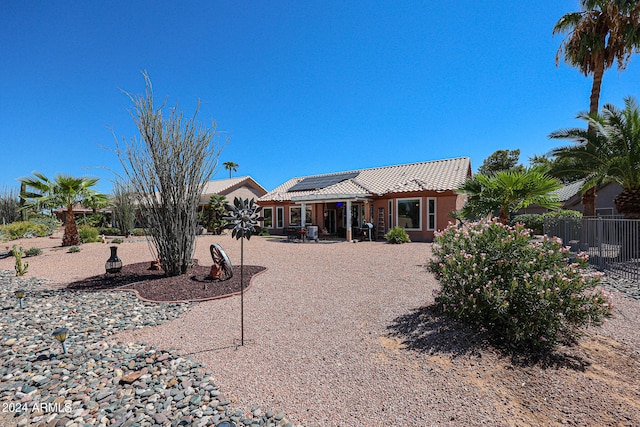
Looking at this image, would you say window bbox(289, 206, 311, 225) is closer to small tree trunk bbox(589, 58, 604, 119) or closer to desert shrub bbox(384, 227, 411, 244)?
desert shrub bbox(384, 227, 411, 244)

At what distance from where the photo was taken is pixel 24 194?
1535 cm

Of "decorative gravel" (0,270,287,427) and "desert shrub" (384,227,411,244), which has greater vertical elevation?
"desert shrub" (384,227,411,244)

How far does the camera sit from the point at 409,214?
17828 millimetres

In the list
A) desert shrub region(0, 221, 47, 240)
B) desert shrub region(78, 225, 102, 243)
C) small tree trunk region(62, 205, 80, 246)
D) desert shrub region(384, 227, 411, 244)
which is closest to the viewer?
small tree trunk region(62, 205, 80, 246)

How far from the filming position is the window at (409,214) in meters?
17.5

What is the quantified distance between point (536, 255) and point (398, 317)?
89.8 inches

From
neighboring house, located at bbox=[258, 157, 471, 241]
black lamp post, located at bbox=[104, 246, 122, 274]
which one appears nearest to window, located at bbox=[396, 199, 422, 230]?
neighboring house, located at bbox=[258, 157, 471, 241]

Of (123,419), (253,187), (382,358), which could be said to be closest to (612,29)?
(382,358)

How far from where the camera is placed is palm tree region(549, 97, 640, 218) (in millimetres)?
9883

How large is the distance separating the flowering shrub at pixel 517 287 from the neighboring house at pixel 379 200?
10.9 m

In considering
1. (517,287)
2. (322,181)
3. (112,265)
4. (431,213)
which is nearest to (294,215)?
(322,181)

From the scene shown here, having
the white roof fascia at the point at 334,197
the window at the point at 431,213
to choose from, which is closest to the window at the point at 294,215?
the white roof fascia at the point at 334,197

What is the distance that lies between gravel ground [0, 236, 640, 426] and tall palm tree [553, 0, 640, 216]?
40.2 feet

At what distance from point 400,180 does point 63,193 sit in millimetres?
19889
